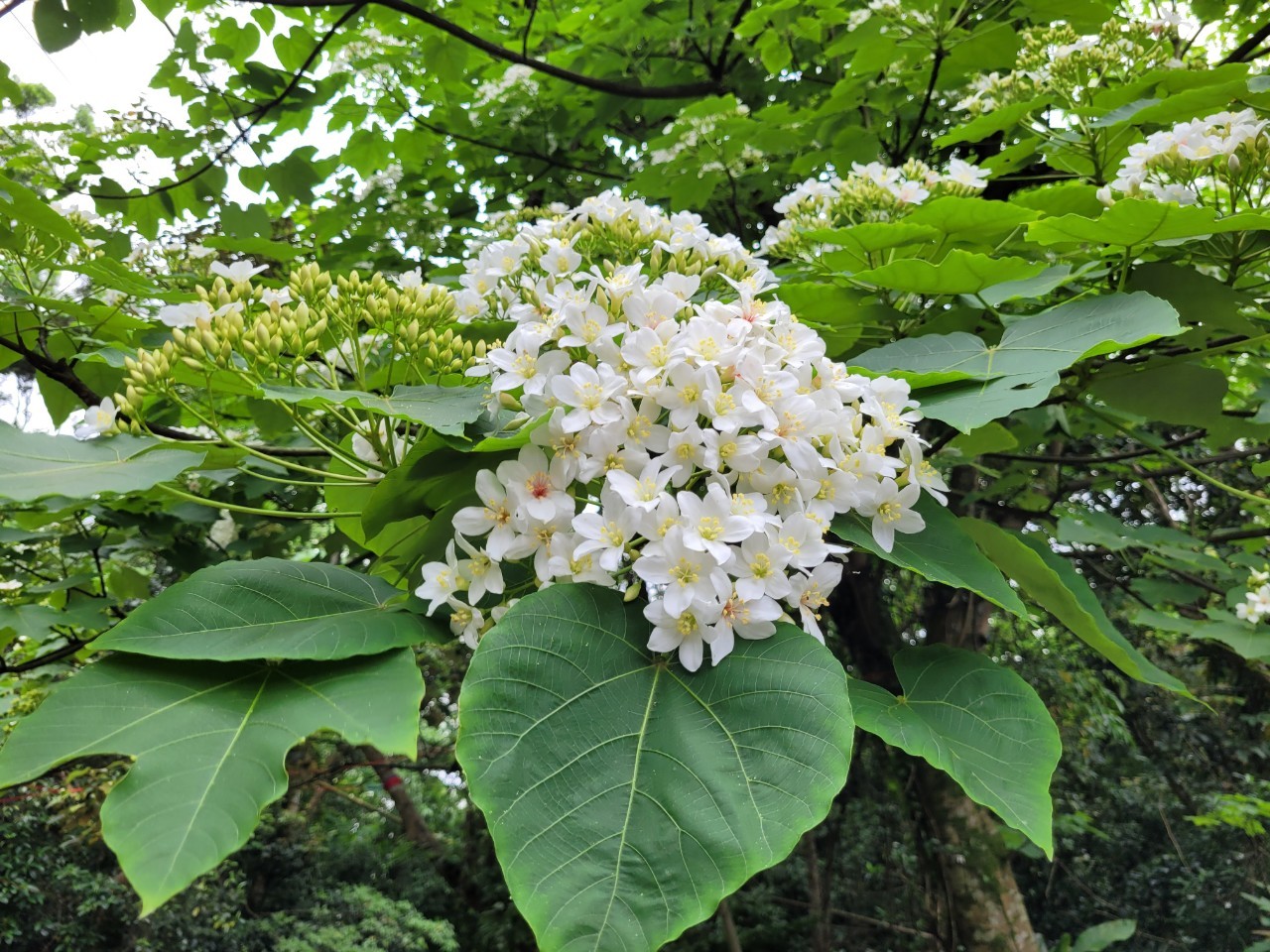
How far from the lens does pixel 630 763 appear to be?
917 millimetres

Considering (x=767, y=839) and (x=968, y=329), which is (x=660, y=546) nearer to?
(x=767, y=839)

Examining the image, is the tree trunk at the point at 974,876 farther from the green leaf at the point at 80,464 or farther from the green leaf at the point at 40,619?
the green leaf at the point at 80,464

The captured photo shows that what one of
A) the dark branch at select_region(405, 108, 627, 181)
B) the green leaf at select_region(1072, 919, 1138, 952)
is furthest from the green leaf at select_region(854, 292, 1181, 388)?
the green leaf at select_region(1072, 919, 1138, 952)

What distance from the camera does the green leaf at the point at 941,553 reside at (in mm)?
1130

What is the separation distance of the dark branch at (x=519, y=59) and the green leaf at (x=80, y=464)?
1722 mm

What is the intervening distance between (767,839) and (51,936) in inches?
307

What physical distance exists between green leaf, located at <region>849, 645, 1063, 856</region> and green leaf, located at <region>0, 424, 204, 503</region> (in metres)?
0.98

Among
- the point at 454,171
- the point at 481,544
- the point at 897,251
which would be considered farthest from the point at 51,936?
the point at 897,251

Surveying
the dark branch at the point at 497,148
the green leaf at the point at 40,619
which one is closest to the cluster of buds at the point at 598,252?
the green leaf at the point at 40,619

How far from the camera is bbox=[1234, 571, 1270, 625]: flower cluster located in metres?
3.06

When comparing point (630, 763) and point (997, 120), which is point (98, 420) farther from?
point (997, 120)

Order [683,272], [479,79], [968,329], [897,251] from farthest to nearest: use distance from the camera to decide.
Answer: [479,79] → [897,251] → [968,329] → [683,272]

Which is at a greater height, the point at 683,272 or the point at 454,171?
the point at 454,171

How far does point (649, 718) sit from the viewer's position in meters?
0.96
